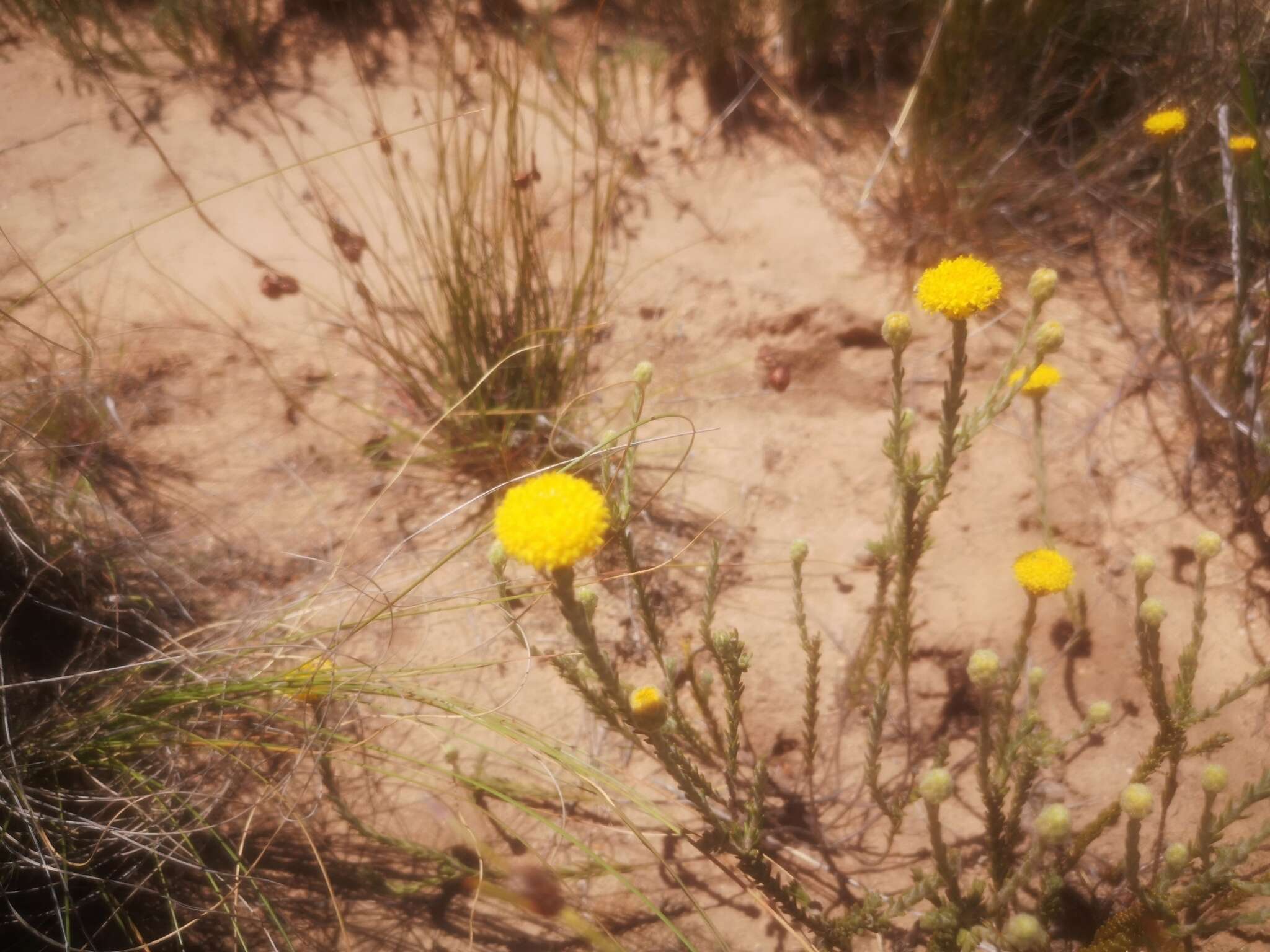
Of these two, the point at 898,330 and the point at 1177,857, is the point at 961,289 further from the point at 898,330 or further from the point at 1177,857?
the point at 1177,857

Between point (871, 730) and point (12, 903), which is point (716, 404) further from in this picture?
point (12, 903)

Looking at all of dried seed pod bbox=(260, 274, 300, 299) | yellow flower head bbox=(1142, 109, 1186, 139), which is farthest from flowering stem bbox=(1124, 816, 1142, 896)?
dried seed pod bbox=(260, 274, 300, 299)

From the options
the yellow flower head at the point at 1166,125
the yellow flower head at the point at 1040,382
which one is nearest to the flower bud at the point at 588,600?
the yellow flower head at the point at 1040,382

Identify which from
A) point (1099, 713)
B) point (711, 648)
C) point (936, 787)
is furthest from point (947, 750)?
point (711, 648)

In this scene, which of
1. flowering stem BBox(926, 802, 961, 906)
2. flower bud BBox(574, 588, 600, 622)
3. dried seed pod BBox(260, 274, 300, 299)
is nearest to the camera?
flowering stem BBox(926, 802, 961, 906)

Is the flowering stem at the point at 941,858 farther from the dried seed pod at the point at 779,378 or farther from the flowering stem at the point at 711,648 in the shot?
the dried seed pod at the point at 779,378

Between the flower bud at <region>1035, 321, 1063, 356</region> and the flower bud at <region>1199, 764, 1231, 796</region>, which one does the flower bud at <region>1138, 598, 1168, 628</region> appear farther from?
the flower bud at <region>1035, 321, 1063, 356</region>
